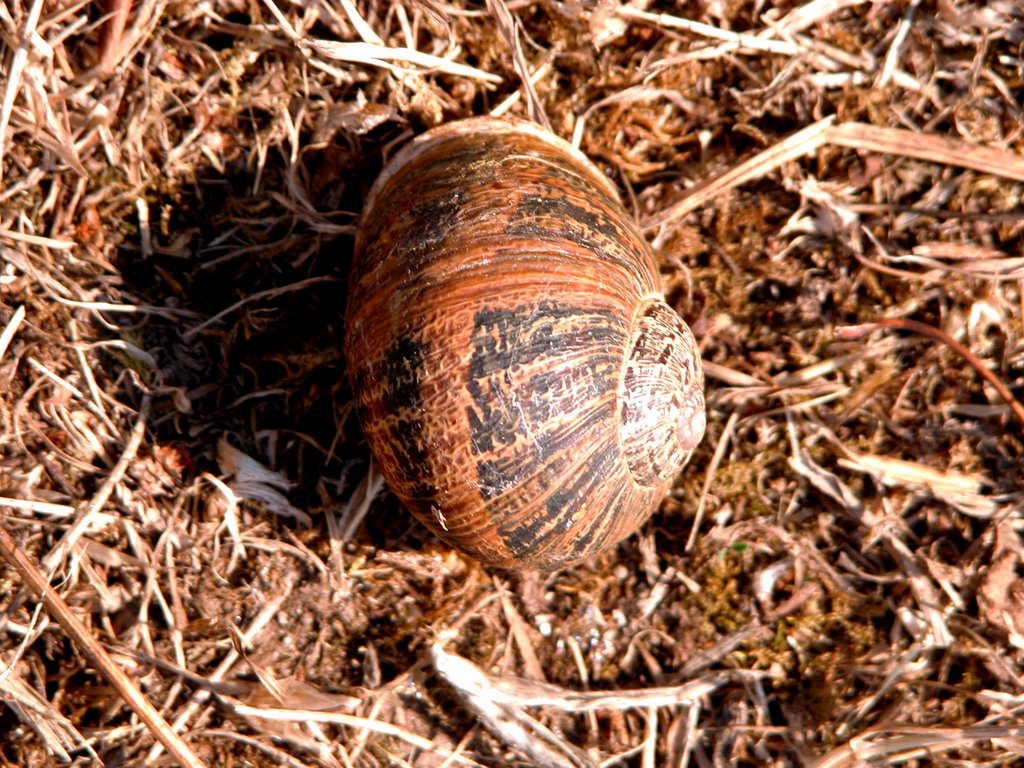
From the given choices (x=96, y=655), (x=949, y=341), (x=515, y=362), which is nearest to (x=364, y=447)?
(x=515, y=362)

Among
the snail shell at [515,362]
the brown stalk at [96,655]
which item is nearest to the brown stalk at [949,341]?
the snail shell at [515,362]

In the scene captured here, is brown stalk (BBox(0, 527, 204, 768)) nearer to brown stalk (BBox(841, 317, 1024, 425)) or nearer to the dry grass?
the dry grass

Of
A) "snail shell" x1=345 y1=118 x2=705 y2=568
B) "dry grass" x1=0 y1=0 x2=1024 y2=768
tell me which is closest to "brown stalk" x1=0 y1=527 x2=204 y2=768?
"dry grass" x1=0 y1=0 x2=1024 y2=768

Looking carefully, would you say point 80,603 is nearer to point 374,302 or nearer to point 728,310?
point 374,302

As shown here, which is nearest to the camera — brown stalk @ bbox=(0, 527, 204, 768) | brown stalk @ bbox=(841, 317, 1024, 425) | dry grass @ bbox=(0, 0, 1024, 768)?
brown stalk @ bbox=(0, 527, 204, 768)

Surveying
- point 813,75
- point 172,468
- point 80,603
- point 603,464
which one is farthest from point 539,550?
point 813,75

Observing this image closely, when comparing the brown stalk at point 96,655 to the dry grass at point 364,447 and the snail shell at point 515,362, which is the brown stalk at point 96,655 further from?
the snail shell at point 515,362
